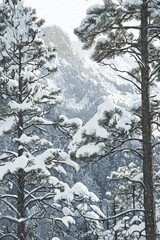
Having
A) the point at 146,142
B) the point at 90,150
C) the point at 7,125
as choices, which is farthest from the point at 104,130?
the point at 7,125

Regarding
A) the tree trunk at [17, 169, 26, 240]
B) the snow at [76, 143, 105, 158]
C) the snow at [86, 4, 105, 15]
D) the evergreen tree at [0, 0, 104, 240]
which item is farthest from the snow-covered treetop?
the tree trunk at [17, 169, 26, 240]

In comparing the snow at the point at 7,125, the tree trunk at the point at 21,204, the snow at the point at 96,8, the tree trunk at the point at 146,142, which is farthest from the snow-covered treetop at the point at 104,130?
the snow at the point at 7,125

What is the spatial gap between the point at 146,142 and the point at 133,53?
2177 millimetres

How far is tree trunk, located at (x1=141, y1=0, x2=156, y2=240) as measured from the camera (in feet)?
29.7

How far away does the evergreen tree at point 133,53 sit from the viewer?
9.20 metres

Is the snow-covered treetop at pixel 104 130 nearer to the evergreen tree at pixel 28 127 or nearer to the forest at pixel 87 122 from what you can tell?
the forest at pixel 87 122

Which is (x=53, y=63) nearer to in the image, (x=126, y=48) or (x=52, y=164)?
(x=52, y=164)

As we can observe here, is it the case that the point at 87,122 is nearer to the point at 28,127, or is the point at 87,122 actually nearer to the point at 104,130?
the point at 104,130

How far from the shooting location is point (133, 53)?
9.84 m

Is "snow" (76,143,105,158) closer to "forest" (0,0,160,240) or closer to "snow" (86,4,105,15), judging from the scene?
"forest" (0,0,160,240)

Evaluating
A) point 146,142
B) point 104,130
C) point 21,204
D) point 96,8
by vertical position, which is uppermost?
point 96,8

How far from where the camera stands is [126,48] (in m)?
9.63

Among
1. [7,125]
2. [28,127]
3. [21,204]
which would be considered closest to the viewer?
[21,204]

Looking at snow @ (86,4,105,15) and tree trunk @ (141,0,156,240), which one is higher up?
snow @ (86,4,105,15)
